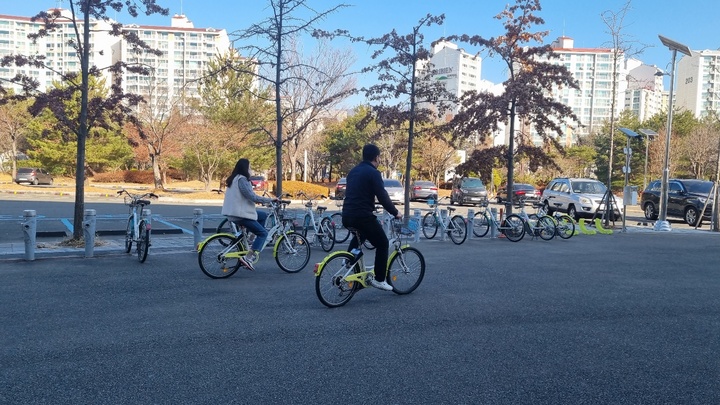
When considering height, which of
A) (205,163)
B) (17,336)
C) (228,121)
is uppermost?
(228,121)

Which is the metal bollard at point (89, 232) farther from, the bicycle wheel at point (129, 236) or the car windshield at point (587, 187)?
the car windshield at point (587, 187)

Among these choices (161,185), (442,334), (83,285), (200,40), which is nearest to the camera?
(442,334)

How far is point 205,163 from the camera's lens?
36.0 metres

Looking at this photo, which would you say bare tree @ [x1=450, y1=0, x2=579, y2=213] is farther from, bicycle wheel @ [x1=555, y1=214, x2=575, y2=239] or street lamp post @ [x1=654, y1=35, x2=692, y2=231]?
street lamp post @ [x1=654, y1=35, x2=692, y2=231]

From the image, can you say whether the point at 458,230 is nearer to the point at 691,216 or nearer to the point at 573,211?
the point at 573,211

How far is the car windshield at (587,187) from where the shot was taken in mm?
22217

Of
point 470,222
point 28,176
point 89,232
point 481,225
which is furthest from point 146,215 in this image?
point 28,176

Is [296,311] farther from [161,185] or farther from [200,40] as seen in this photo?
[200,40]

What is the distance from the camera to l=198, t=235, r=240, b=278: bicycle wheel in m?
8.07

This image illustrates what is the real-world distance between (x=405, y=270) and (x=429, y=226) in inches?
300

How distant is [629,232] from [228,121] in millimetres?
24912

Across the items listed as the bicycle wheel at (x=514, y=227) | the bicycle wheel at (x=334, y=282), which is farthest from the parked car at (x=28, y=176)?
the bicycle wheel at (x=334, y=282)

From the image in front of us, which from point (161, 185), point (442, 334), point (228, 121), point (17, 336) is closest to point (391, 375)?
point (442, 334)

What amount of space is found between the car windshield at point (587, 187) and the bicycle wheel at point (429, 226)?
9.96 metres
